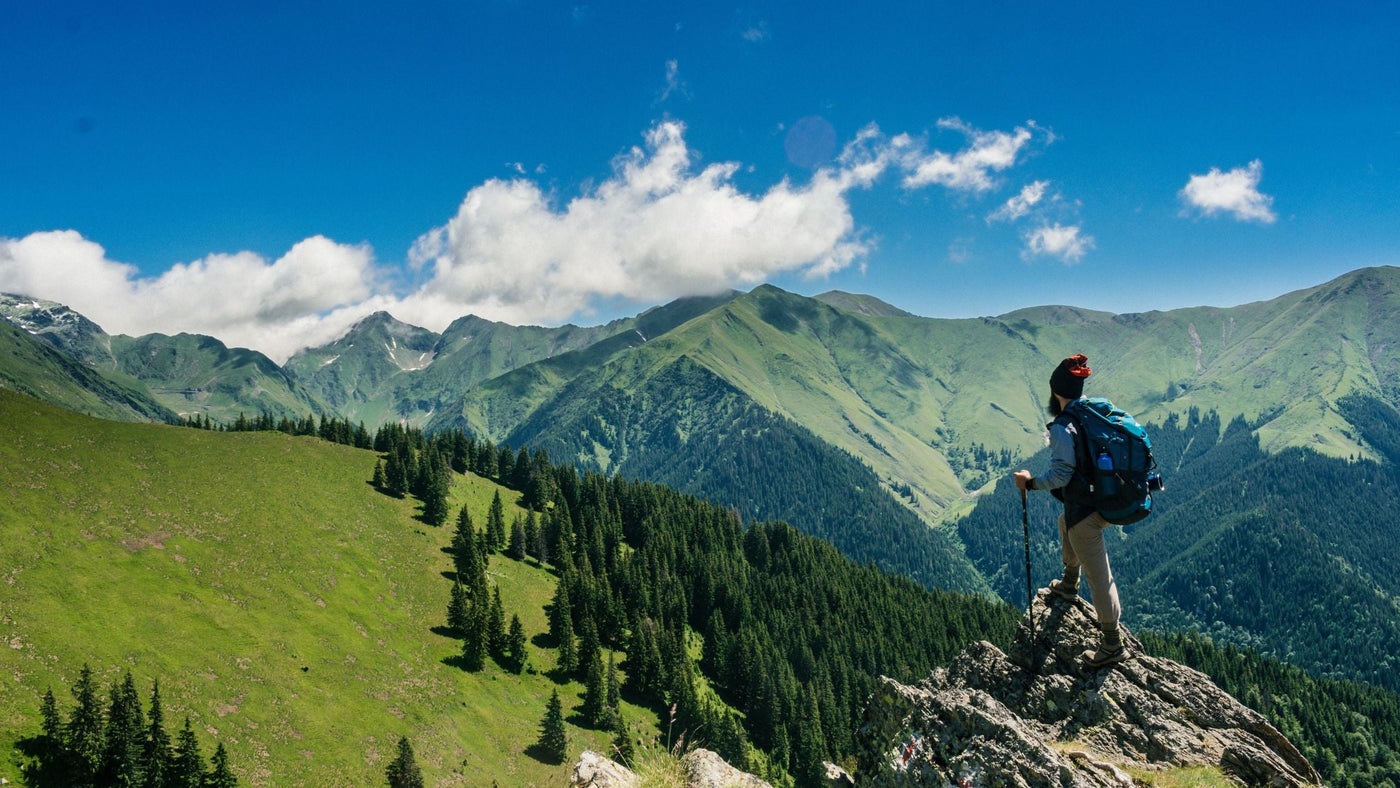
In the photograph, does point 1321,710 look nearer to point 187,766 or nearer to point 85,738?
point 187,766

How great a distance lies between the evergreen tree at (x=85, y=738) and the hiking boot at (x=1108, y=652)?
205ft

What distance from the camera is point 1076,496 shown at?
10.9 m

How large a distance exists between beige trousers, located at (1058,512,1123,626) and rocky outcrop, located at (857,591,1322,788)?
175cm

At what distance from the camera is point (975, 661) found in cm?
1531

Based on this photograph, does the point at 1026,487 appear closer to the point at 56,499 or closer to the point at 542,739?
the point at 542,739

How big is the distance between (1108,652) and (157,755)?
62724 mm

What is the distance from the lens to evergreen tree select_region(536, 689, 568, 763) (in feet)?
239

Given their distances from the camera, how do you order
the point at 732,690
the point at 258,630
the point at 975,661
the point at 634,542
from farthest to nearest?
the point at 634,542
the point at 732,690
the point at 258,630
the point at 975,661

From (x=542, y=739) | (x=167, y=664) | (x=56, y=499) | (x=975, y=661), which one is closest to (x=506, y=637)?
(x=542, y=739)

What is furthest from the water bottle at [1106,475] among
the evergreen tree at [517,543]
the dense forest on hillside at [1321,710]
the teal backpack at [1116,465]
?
the dense forest on hillside at [1321,710]

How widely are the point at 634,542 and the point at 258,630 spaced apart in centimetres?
8147

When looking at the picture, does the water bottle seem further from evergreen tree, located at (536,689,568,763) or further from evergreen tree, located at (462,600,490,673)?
evergreen tree, located at (462,600,490,673)

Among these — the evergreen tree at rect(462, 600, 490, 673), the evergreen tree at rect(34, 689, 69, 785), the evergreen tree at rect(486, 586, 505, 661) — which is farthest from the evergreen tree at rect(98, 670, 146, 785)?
Answer: the evergreen tree at rect(486, 586, 505, 661)

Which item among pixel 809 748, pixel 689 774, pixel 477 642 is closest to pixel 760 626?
pixel 809 748
